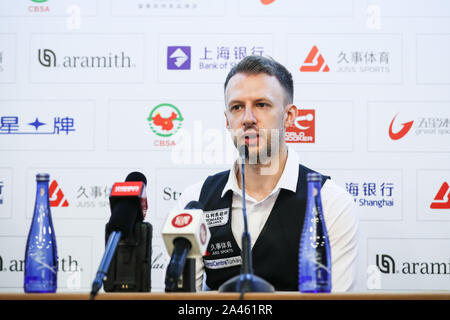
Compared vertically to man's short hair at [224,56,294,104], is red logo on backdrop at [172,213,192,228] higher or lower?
lower

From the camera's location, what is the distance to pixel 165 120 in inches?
99.7

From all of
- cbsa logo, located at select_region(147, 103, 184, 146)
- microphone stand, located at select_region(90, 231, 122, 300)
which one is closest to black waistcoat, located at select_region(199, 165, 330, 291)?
cbsa logo, located at select_region(147, 103, 184, 146)

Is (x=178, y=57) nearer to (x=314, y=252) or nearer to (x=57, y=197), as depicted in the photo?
(x=57, y=197)

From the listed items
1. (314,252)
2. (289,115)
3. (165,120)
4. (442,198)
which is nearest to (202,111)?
(165,120)

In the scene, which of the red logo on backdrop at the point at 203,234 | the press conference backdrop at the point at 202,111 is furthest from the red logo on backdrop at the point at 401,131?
the red logo on backdrop at the point at 203,234

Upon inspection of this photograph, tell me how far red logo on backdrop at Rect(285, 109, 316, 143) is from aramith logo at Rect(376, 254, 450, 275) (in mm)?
638

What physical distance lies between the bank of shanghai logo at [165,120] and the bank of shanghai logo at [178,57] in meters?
0.20

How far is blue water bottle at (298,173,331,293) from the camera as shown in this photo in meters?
1.17

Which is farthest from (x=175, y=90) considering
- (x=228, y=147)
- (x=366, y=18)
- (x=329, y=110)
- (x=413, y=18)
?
(x=413, y=18)

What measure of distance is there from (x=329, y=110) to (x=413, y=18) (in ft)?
1.98

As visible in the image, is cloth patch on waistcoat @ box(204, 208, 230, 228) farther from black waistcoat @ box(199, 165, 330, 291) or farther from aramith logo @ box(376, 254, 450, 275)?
aramith logo @ box(376, 254, 450, 275)

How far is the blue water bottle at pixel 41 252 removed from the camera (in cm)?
123

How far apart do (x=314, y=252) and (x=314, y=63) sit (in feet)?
4.97

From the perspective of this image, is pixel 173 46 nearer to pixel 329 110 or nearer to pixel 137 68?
pixel 137 68
